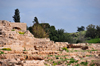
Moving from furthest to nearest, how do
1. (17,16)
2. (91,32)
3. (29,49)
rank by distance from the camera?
(91,32), (17,16), (29,49)

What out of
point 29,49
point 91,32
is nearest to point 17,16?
point 29,49

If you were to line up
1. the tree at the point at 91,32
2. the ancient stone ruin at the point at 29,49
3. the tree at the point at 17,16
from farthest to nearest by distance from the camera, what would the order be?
1. the tree at the point at 91,32
2. the tree at the point at 17,16
3. the ancient stone ruin at the point at 29,49

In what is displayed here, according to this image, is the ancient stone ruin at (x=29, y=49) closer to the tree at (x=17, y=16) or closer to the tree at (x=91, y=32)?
the tree at (x=17, y=16)

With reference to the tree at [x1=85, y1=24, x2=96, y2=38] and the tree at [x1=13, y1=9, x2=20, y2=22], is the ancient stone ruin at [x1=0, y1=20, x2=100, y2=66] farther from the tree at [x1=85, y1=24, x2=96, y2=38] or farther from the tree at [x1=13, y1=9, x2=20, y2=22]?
the tree at [x1=85, y1=24, x2=96, y2=38]

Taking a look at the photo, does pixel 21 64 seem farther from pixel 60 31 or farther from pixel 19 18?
pixel 60 31

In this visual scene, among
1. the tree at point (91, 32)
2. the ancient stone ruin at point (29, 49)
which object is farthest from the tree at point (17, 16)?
the tree at point (91, 32)

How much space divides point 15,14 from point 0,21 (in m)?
13.3

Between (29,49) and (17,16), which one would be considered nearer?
(29,49)

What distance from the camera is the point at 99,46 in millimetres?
26109

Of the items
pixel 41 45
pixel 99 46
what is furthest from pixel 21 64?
pixel 99 46

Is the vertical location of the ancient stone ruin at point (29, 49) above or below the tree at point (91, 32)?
below

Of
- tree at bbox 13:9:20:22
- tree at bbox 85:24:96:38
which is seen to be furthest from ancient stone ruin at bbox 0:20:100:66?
tree at bbox 85:24:96:38

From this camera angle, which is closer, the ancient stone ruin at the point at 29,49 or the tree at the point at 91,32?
the ancient stone ruin at the point at 29,49

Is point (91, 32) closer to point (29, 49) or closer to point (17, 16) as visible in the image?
point (17, 16)
